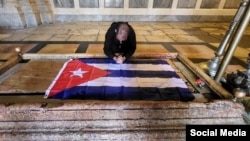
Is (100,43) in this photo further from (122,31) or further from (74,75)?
(74,75)

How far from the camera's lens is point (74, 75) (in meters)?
1.63

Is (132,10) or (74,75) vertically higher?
(74,75)

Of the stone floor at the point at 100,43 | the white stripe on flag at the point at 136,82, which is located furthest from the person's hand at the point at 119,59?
the stone floor at the point at 100,43

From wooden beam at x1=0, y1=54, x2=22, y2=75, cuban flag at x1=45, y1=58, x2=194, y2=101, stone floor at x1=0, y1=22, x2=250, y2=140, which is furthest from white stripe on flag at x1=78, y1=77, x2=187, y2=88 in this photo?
wooden beam at x1=0, y1=54, x2=22, y2=75

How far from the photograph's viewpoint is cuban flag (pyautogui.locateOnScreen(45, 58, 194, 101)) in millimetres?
1345

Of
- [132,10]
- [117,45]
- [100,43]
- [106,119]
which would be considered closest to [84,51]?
[100,43]

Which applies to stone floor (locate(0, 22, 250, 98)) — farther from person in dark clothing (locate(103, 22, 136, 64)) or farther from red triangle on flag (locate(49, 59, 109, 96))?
red triangle on flag (locate(49, 59, 109, 96))

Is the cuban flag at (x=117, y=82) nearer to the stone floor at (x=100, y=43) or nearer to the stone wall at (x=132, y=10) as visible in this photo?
the stone floor at (x=100, y=43)

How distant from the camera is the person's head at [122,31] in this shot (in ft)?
6.07

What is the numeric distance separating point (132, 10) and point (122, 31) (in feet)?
12.8

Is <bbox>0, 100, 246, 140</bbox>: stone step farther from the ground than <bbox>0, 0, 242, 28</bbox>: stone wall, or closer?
farther from the ground

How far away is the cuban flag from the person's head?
0.26 metres

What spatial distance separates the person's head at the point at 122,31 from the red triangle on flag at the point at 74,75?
40 centimetres

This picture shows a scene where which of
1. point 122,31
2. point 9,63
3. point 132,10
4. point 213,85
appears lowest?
point 132,10
